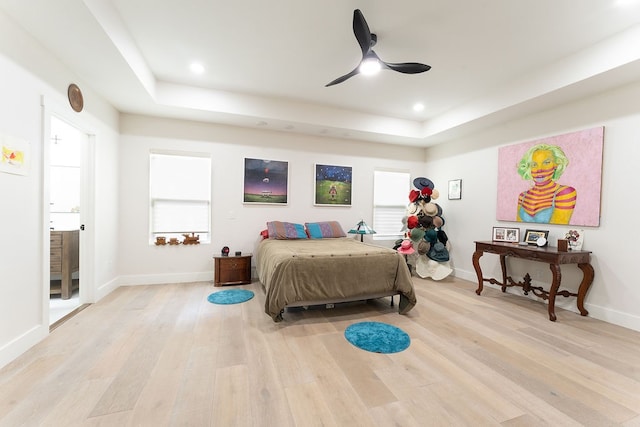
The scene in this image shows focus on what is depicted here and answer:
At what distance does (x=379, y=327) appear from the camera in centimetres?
266

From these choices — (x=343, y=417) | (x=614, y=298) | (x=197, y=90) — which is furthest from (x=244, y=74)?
(x=614, y=298)

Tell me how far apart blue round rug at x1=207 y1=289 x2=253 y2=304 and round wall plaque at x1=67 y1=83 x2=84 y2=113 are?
2580 millimetres

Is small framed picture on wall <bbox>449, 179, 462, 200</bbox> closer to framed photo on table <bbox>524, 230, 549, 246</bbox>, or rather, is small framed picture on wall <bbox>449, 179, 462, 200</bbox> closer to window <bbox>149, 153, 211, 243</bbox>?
framed photo on table <bbox>524, 230, 549, 246</bbox>

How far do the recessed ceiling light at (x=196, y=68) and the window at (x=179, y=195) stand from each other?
1339mm


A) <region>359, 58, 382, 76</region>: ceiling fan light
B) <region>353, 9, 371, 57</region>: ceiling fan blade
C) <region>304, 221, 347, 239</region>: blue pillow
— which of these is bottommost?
<region>304, 221, 347, 239</region>: blue pillow

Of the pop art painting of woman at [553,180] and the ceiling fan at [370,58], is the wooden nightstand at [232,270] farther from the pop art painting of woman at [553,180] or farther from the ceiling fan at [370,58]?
the pop art painting of woman at [553,180]

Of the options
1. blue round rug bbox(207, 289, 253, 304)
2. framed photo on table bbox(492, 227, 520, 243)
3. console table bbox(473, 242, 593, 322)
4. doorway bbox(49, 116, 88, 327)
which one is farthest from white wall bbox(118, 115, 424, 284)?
console table bbox(473, 242, 593, 322)

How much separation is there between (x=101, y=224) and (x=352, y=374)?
3551 millimetres

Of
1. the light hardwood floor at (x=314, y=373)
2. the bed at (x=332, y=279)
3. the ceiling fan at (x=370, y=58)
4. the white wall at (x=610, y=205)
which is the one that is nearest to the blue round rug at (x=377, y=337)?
the light hardwood floor at (x=314, y=373)

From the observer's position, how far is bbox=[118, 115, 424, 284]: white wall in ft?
13.0

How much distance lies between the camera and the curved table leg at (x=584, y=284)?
2.92 meters

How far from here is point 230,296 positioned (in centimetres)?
353

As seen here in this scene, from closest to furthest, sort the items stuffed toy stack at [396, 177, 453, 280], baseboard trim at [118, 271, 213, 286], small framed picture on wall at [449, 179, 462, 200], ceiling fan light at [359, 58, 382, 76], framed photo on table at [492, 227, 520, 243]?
1. ceiling fan light at [359, 58, 382, 76]
2. framed photo on table at [492, 227, 520, 243]
3. baseboard trim at [118, 271, 213, 286]
4. stuffed toy stack at [396, 177, 453, 280]
5. small framed picture on wall at [449, 179, 462, 200]

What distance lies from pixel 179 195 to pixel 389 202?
3.86 m
